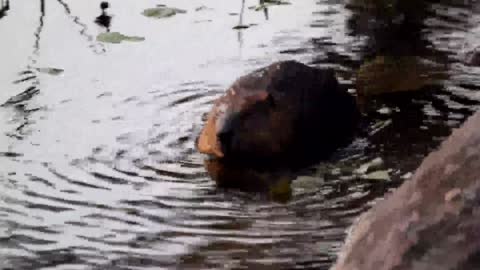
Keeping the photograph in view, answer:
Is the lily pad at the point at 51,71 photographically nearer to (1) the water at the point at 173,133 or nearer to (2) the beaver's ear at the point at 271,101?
(1) the water at the point at 173,133

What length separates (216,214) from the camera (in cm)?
415

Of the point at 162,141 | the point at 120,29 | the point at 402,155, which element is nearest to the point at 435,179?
the point at 402,155

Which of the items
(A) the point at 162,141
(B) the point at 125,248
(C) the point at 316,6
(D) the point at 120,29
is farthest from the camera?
(C) the point at 316,6

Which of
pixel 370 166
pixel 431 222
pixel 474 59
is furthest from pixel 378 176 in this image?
pixel 431 222

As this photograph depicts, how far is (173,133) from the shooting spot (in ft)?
16.6

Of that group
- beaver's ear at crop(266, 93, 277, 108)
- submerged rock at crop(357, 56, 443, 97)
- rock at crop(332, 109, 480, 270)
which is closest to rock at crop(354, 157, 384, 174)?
beaver's ear at crop(266, 93, 277, 108)

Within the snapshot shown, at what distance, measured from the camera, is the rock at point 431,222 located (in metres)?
2.15

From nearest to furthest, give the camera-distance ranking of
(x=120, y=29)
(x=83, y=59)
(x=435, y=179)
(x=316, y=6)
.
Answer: (x=435, y=179), (x=83, y=59), (x=120, y=29), (x=316, y=6)

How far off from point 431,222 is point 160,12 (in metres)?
4.89

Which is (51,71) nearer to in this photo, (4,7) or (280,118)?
(4,7)

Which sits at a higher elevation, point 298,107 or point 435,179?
point 435,179

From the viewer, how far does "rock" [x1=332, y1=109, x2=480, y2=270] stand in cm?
215

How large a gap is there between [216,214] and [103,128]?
116 centimetres

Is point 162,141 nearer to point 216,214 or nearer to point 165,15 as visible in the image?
point 216,214
